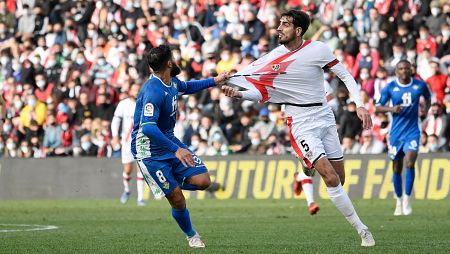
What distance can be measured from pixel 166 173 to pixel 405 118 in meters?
8.15

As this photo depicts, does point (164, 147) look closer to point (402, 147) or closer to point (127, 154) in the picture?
point (402, 147)

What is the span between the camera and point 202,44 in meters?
33.3

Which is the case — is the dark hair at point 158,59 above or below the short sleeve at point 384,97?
above

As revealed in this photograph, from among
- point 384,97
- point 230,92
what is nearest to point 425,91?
point 384,97

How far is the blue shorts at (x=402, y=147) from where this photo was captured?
794 inches

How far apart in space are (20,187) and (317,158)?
60.0 feet

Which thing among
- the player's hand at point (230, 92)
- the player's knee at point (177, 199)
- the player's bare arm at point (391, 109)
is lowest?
the player's knee at point (177, 199)

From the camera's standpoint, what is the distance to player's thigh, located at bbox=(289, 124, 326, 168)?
13266 mm

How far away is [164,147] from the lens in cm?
1280

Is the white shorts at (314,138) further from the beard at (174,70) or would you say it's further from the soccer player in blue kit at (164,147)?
the beard at (174,70)

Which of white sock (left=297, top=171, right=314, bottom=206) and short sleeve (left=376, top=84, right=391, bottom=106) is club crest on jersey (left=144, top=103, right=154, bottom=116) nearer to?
white sock (left=297, top=171, right=314, bottom=206)

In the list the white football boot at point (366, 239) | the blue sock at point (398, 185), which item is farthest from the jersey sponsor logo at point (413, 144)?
the white football boot at point (366, 239)

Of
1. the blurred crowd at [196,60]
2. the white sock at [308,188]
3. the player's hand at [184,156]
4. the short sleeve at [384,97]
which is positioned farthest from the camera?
the blurred crowd at [196,60]

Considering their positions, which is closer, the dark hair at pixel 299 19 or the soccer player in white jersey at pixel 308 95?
the soccer player in white jersey at pixel 308 95
